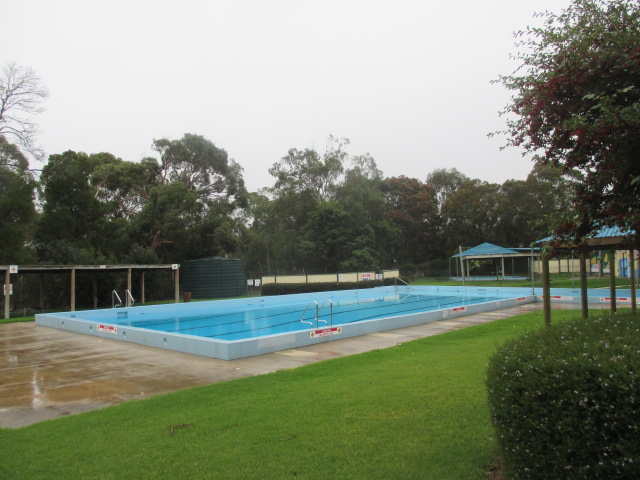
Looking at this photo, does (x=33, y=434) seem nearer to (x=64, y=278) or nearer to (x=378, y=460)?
(x=378, y=460)

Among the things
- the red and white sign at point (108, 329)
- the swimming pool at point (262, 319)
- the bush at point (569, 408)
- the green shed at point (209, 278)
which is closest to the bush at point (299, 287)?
the swimming pool at point (262, 319)

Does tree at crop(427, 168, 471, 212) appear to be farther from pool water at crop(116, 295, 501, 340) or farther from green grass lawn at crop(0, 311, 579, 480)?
green grass lawn at crop(0, 311, 579, 480)

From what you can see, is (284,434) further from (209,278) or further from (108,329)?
(209,278)

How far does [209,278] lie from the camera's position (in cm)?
3088

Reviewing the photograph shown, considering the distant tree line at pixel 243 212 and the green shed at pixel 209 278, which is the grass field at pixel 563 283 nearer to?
the distant tree line at pixel 243 212

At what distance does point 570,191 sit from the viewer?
4.32 meters

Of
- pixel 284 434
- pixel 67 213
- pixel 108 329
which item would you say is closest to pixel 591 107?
pixel 284 434

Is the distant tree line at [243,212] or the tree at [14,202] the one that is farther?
the distant tree line at [243,212]

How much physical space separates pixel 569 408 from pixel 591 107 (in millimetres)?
1989

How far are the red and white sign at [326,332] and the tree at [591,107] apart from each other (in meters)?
8.16

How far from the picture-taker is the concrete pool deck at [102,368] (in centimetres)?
673

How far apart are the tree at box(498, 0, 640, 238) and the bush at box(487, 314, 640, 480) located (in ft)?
3.39

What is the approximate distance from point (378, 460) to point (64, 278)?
941 inches

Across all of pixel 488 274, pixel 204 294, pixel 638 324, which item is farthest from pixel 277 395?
pixel 488 274
